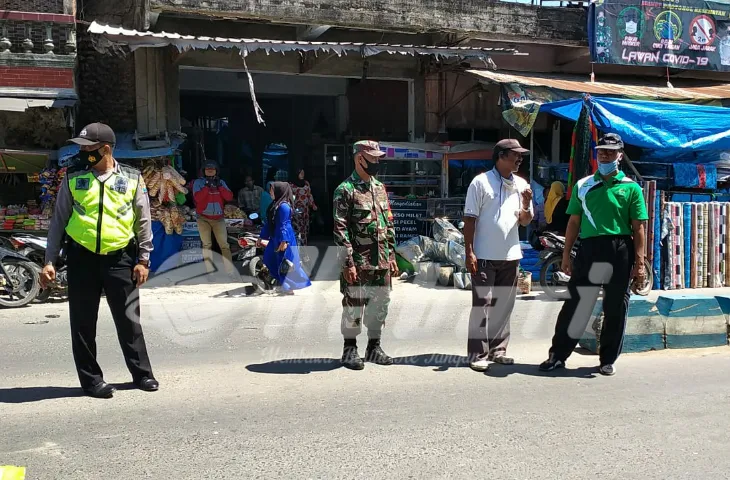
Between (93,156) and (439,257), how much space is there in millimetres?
7108

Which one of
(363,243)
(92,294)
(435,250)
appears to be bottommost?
(435,250)

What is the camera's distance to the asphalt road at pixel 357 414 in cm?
402

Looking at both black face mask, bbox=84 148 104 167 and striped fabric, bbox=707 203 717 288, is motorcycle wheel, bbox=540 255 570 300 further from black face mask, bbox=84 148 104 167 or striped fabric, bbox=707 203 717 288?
black face mask, bbox=84 148 104 167

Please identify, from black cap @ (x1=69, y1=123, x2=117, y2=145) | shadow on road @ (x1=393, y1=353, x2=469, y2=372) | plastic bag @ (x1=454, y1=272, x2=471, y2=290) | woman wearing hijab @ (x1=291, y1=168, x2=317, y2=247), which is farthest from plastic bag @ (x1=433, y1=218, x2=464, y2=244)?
black cap @ (x1=69, y1=123, x2=117, y2=145)

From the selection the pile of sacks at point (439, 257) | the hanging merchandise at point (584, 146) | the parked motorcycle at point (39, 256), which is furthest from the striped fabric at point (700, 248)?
the parked motorcycle at point (39, 256)

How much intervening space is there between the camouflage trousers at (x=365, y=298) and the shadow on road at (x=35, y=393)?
206 cm

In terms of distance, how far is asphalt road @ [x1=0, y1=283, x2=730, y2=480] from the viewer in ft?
13.2

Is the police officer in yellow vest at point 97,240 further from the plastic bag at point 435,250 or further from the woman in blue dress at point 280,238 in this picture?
the plastic bag at point 435,250

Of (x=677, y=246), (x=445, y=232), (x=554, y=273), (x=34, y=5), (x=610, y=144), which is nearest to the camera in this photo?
(x=610, y=144)

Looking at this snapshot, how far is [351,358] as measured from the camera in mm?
6004

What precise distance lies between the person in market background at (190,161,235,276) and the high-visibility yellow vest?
19.4 feet

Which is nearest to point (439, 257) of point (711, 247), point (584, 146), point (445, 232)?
point (445, 232)

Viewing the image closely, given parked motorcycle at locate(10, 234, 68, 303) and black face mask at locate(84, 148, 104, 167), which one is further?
parked motorcycle at locate(10, 234, 68, 303)

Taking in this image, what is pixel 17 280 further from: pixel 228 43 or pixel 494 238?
pixel 494 238
